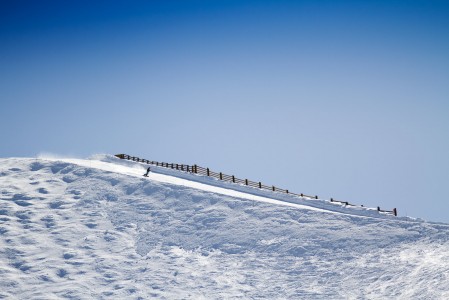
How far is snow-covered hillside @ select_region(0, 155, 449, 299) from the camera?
89.1 feet

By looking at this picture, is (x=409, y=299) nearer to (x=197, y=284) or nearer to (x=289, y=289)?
(x=289, y=289)

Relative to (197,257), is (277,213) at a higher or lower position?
higher

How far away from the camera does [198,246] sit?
106 ft

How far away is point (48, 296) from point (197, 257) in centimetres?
846

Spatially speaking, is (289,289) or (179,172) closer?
(289,289)

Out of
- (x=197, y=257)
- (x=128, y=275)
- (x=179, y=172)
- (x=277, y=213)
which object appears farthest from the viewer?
(x=179, y=172)

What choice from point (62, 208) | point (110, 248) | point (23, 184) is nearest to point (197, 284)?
point (110, 248)

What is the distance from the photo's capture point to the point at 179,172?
49438 mm

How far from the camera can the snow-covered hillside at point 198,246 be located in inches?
1069

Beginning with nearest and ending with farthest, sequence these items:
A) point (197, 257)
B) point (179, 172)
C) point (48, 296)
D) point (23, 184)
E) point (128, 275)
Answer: point (48, 296) < point (128, 275) < point (197, 257) < point (23, 184) < point (179, 172)

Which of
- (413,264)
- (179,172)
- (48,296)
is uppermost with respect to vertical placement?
(179,172)

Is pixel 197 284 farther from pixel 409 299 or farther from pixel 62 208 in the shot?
pixel 62 208

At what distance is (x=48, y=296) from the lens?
26.9 metres

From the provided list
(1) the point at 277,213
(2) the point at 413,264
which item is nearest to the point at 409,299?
(2) the point at 413,264
